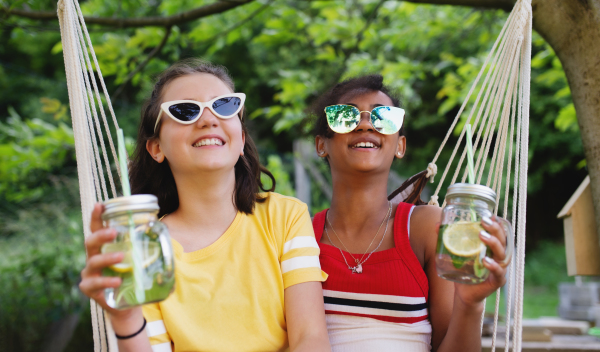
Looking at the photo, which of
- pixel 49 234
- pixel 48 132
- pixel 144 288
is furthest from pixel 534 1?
pixel 49 234

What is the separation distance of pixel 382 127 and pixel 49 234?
4.29 metres

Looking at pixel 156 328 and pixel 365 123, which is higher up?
pixel 365 123

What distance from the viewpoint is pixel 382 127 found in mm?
1659

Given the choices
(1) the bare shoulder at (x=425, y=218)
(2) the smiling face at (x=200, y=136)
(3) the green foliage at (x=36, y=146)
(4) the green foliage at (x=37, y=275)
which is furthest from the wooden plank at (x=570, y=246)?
(4) the green foliage at (x=37, y=275)

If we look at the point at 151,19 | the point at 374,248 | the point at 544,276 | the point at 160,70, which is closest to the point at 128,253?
the point at 374,248

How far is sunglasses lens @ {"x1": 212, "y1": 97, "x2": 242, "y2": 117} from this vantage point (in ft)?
4.75

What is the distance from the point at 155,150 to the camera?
1.59 meters

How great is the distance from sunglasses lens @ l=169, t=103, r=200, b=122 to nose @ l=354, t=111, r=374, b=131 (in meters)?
0.56

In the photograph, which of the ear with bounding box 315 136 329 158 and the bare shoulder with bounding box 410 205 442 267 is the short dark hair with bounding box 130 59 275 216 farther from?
the bare shoulder with bounding box 410 205 442 267

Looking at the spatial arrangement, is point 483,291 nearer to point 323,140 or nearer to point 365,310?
point 365,310

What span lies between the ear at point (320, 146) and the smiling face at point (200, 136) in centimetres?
45

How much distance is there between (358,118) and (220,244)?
25.3 inches

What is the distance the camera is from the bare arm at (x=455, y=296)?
101 cm

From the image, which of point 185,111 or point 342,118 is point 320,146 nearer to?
point 342,118
